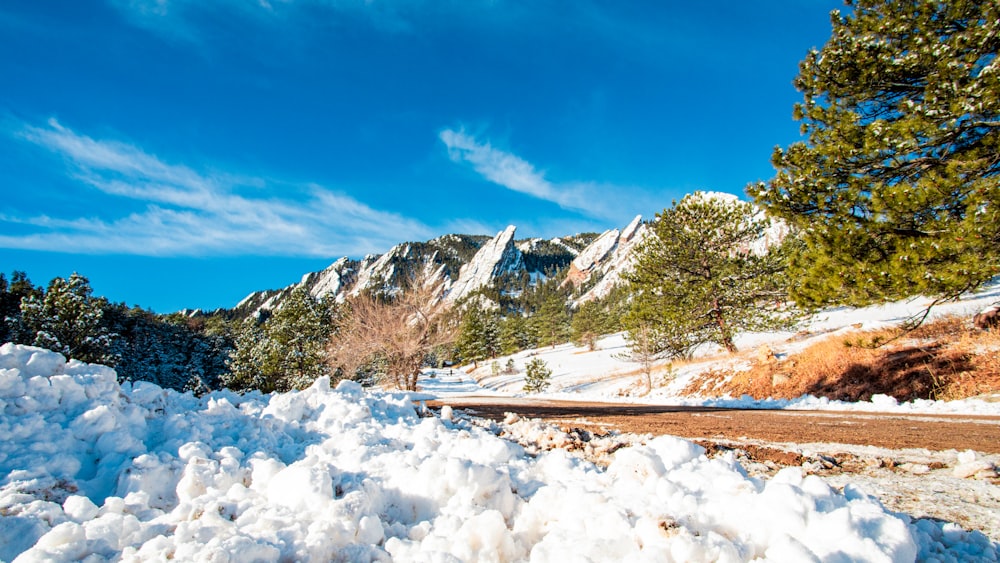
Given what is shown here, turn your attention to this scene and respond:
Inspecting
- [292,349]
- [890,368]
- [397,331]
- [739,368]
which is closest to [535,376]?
[397,331]

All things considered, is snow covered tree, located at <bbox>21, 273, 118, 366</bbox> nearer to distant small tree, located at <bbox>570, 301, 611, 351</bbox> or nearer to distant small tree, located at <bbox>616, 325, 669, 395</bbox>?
distant small tree, located at <bbox>616, 325, 669, 395</bbox>

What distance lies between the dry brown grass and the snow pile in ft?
30.5

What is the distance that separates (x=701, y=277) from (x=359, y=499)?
19712 millimetres

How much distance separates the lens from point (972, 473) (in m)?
3.48

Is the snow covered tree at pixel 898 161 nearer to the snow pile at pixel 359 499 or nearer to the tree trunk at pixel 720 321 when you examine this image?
the snow pile at pixel 359 499

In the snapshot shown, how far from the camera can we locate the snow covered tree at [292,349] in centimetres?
2286

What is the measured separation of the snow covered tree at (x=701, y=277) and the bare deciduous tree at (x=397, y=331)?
838cm

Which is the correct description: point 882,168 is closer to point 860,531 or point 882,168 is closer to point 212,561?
point 860,531

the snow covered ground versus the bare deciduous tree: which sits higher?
the bare deciduous tree

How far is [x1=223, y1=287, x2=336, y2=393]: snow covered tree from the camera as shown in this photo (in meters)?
22.9

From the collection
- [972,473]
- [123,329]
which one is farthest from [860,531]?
[123,329]

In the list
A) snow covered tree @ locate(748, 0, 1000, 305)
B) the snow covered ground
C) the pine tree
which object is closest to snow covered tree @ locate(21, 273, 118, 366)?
the snow covered ground

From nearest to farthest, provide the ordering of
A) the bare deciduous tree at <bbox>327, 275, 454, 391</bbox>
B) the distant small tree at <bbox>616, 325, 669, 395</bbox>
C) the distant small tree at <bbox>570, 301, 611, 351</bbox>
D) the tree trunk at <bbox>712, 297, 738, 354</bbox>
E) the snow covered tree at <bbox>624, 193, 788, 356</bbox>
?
the snow covered tree at <bbox>624, 193, 788, 356</bbox>
the tree trunk at <bbox>712, 297, 738, 354</bbox>
the bare deciduous tree at <bbox>327, 275, 454, 391</bbox>
the distant small tree at <bbox>616, 325, 669, 395</bbox>
the distant small tree at <bbox>570, 301, 611, 351</bbox>

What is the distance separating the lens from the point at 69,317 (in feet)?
89.4
